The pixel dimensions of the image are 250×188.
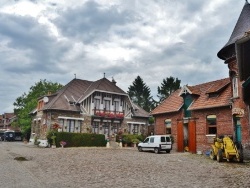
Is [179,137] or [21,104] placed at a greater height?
[21,104]

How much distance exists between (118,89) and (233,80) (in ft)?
72.0

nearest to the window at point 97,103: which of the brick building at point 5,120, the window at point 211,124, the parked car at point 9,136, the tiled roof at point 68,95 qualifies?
the tiled roof at point 68,95

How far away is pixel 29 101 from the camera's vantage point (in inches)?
2116

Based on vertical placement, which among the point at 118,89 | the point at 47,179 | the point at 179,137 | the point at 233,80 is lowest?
the point at 47,179

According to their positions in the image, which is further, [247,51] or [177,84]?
[177,84]

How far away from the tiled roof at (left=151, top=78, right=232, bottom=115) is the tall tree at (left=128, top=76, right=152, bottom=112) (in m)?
45.0

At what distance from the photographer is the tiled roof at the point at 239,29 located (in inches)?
803

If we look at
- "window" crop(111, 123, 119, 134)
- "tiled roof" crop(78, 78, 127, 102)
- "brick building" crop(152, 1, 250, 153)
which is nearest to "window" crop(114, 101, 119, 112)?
"tiled roof" crop(78, 78, 127, 102)

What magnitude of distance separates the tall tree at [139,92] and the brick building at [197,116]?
149 feet

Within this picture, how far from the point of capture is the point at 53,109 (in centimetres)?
3462

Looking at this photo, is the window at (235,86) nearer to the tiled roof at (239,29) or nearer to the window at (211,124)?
the tiled roof at (239,29)

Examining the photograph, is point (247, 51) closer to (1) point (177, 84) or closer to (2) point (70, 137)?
(2) point (70, 137)

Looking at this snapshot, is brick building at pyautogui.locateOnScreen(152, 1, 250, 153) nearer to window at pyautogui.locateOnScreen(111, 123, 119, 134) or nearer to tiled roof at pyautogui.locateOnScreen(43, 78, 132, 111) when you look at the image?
window at pyautogui.locateOnScreen(111, 123, 119, 134)

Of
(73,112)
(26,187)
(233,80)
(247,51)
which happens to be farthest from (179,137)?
(247,51)
